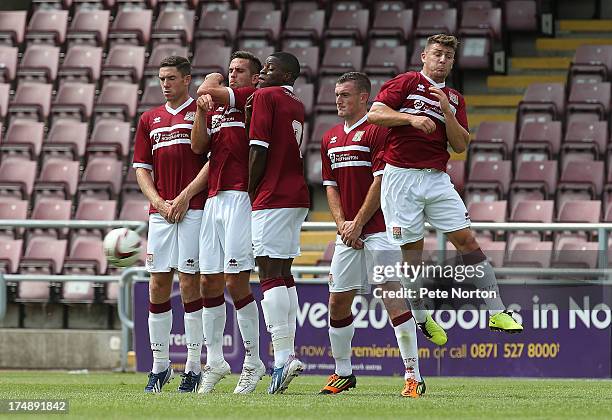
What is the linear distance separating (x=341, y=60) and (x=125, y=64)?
127 inches

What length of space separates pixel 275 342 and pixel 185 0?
12606mm

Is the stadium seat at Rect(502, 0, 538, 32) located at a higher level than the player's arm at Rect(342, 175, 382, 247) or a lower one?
higher

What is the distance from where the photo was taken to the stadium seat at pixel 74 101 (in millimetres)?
18500

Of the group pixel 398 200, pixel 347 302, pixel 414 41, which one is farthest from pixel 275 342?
pixel 414 41

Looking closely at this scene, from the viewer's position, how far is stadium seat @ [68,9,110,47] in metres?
19.9

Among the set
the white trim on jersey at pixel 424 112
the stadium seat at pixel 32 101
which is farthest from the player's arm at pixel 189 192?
the stadium seat at pixel 32 101

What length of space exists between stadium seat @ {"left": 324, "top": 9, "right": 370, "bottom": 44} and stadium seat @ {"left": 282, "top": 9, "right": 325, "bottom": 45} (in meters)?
0.14

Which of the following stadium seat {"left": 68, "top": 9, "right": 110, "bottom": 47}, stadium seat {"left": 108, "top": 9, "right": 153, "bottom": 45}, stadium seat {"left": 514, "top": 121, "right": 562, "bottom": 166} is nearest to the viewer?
stadium seat {"left": 514, "top": 121, "right": 562, "bottom": 166}

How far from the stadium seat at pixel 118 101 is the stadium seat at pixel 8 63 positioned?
5.58 ft

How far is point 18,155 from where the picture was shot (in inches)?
706

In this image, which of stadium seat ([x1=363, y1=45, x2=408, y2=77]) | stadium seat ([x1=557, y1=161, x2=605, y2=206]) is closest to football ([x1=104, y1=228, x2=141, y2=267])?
stadium seat ([x1=557, y1=161, x2=605, y2=206])

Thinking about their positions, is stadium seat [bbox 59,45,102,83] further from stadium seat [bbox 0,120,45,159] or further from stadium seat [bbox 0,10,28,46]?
stadium seat [bbox 0,120,45,159]

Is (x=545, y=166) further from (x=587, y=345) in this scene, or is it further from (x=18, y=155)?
(x=18, y=155)

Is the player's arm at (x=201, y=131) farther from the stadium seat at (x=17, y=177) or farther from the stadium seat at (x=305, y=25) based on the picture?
the stadium seat at (x=305, y=25)
